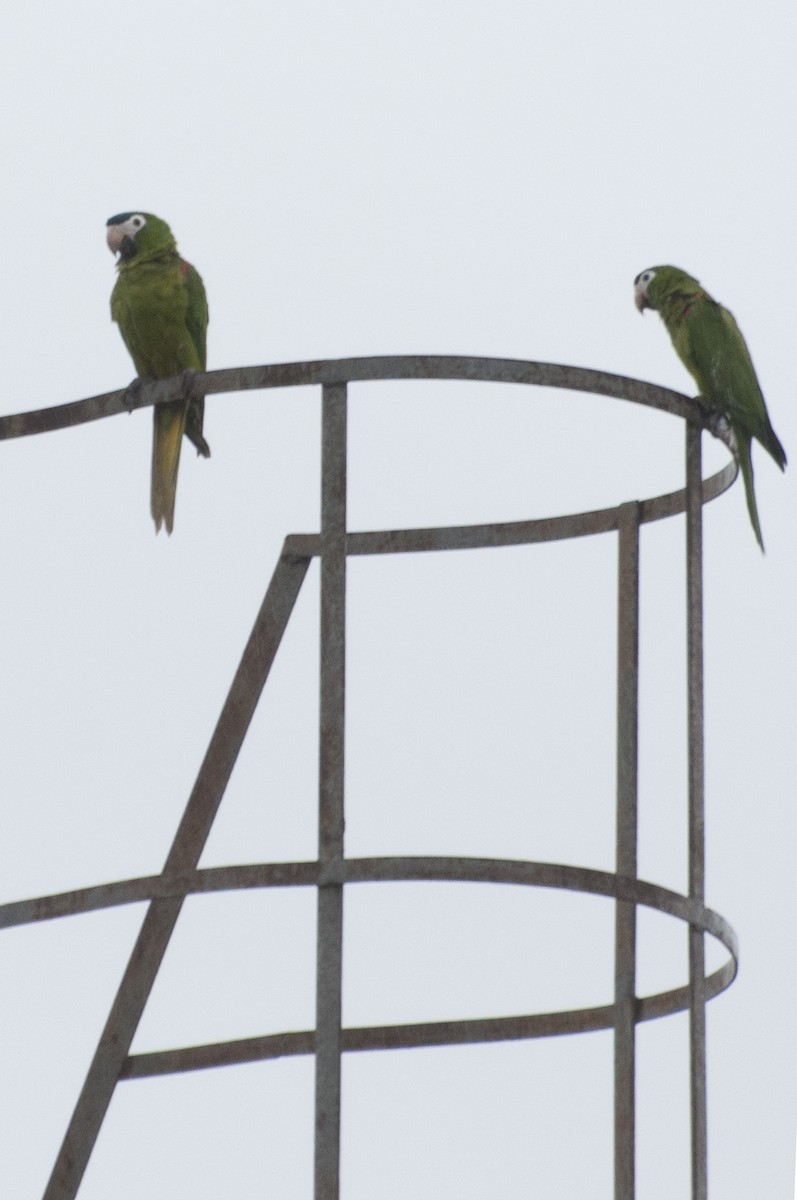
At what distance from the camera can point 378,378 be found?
5.07 m

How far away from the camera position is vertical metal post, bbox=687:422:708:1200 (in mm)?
5438

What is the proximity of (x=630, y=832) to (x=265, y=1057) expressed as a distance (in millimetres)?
1494

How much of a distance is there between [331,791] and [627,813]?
1739 mm

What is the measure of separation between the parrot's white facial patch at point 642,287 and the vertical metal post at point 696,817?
103 inches

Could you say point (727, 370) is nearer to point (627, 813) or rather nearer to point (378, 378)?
point (627, 813)

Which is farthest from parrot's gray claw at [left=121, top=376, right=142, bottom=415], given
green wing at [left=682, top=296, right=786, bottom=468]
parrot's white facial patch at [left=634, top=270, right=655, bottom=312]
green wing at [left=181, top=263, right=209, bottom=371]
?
parrot's white facial patch at [left=634, top=270, right=655, bottom=312]

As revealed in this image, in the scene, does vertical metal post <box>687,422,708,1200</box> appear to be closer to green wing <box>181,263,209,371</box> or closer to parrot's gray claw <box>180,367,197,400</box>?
parrot's gray claw <box>180,367,197,400</box>

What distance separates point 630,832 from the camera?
6.29 meters

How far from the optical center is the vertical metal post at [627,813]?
6.18 m

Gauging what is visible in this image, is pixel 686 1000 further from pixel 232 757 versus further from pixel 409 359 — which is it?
pixel 409 359

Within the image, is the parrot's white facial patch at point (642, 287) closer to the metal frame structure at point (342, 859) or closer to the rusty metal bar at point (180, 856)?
the metal frame structure at point (342, 859)

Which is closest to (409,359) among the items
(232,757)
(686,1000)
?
(232,757)

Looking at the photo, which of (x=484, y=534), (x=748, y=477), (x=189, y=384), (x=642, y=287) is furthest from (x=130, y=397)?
(x=642, y=287)

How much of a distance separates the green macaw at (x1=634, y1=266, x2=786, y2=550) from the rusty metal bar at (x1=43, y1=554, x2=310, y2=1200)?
1973 millimetres
